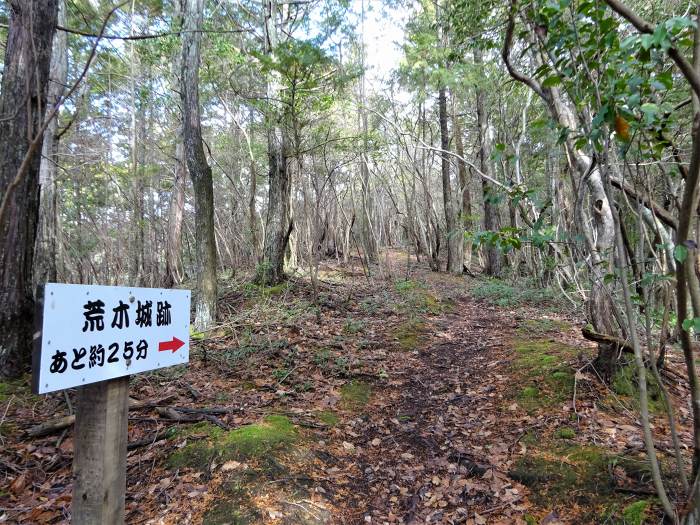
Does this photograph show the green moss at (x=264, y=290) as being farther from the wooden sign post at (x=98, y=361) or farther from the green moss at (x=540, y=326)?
the wooden sign post at (x=98, y=361)

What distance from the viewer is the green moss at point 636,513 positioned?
7.52 ft

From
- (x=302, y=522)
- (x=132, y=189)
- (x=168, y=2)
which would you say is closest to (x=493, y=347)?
(x=302, y=522)

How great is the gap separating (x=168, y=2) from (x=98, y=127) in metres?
6.34

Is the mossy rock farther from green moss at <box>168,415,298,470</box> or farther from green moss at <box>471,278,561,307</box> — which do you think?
green moss at <box>471,278,561,307</box>

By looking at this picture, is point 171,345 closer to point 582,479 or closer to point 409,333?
point 582,479

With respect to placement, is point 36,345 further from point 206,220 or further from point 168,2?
point 168,2

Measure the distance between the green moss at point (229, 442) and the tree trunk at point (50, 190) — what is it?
14.4 feet

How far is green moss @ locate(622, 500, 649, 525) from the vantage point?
229 cm

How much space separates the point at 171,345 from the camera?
2.01 meters

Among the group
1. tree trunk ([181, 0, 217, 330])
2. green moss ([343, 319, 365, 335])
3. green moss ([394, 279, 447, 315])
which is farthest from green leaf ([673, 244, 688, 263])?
green moss ([394, 279, 447, 315])

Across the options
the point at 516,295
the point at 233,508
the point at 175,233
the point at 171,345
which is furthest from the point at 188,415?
the point at 175,233

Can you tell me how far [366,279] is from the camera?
37.8 ft

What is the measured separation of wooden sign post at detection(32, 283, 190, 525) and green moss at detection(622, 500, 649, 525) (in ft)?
9.17

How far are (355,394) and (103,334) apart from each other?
354cm
